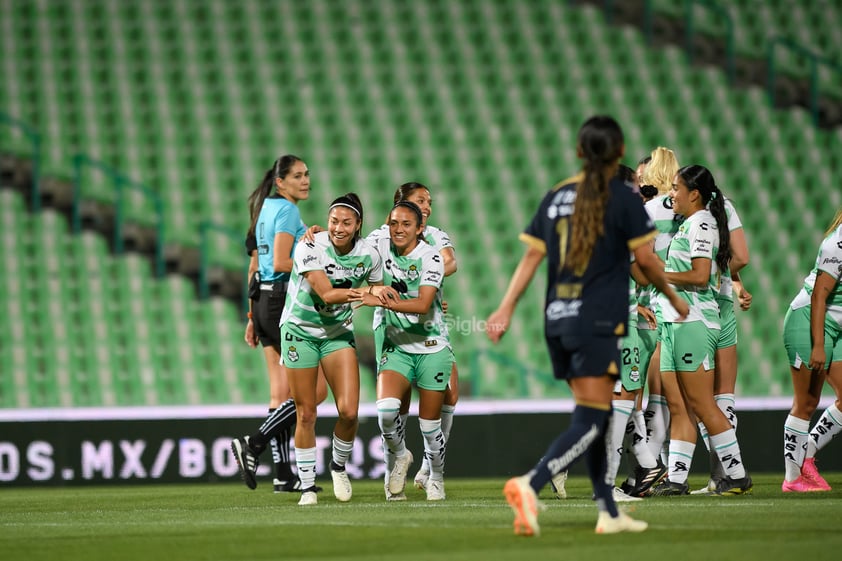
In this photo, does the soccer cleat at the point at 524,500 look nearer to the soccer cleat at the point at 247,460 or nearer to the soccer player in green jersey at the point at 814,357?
the soccer player in green jersey at the point at 814,357

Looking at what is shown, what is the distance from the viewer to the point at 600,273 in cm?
577

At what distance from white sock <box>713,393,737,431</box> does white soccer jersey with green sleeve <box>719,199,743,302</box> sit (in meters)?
0.65

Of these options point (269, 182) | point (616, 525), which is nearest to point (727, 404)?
point (616, 525)

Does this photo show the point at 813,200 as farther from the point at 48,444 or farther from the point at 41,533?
the point at 41,533

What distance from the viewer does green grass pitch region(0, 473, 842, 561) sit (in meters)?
5.20

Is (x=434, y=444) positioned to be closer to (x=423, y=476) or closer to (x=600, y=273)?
(x=423, y=476)

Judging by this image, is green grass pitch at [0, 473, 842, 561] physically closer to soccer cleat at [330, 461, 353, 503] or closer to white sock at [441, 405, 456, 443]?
soccer cleat at [330, 461, 353, 503]

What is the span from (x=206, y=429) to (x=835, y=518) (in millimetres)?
6553

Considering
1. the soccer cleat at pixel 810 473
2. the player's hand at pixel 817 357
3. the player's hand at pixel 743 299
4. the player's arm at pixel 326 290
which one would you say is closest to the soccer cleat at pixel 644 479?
the soccer cleat at pixel 810 473

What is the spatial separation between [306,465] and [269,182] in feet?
6.89

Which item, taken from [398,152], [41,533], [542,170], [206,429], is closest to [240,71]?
[398,152]

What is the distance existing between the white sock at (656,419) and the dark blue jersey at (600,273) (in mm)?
2994

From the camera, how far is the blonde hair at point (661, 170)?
8523 mm

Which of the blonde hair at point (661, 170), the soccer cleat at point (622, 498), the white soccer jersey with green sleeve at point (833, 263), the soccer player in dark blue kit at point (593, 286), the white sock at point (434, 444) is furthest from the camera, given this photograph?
the blonde hair at point (661, 170)
